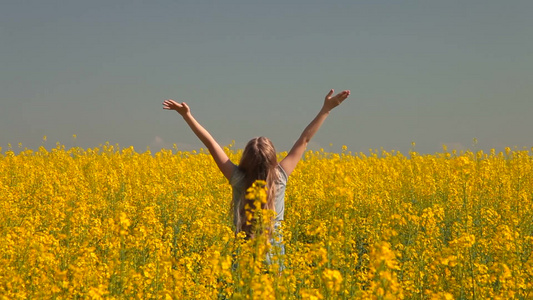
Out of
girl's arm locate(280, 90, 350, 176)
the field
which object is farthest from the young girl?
the field

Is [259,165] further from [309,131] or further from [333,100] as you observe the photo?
[333,100]

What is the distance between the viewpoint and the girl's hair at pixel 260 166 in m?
3.85

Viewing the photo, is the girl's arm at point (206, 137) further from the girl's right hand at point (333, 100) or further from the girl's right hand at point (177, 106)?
the girl's right hand at point (333, 100)

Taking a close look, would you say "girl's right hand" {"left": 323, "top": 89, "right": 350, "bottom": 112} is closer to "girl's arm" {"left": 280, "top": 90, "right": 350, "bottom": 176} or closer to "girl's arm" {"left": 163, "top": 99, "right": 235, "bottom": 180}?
"girl's arm" {"left": 280, "top": 90, "right": 350, "bottom": 176}

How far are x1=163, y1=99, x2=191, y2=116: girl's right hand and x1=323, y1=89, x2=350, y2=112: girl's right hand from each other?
1.26 metres

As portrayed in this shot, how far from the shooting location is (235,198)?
4.16 meters

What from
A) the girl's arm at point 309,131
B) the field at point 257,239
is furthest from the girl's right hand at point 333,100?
the field at point 257,239

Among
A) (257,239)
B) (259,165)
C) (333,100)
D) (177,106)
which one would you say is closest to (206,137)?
(177,106)

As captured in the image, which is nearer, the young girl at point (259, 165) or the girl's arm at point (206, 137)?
the young girl at point (259, 165)

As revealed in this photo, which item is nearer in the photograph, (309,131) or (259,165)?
(259,165)

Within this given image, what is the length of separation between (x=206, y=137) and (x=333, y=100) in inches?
45.9

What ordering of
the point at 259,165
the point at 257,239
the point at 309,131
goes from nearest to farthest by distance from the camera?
the point at 257,239
the point at 259,165
the point at 309,131

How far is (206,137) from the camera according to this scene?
4.49m

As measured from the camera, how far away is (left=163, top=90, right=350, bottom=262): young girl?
152 inches
